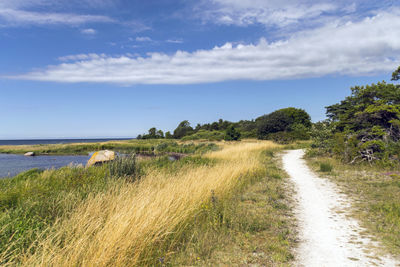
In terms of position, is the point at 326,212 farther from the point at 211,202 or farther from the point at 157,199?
the point at 157,199

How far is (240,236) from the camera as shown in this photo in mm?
4090

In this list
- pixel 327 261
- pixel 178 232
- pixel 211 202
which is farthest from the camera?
pixel 211 202

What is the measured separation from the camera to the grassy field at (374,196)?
4.22 meters

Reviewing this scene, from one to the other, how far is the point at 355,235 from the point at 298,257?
149cm

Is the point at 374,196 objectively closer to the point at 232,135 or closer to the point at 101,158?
the point at 101,158

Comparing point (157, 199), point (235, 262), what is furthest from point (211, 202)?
point (235, 262)

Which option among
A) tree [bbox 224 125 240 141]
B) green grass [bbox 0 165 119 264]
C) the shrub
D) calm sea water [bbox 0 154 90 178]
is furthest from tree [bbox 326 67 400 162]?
tree [bbox 224 125 240 141]

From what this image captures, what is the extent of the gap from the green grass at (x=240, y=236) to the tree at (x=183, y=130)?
2573 inches

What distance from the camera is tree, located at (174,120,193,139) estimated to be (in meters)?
72.8

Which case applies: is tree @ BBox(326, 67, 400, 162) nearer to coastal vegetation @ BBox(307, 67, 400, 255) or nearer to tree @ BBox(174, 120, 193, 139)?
coastal vegetation @ BBox(307, 67, 400, 255)

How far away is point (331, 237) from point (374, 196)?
12.3 feet

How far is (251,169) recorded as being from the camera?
992 cm

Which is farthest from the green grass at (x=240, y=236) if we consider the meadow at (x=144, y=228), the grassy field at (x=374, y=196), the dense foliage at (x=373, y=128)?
the dense foliage at (x=373, y=128)

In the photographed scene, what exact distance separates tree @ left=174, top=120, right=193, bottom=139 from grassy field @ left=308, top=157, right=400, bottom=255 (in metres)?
61.0
